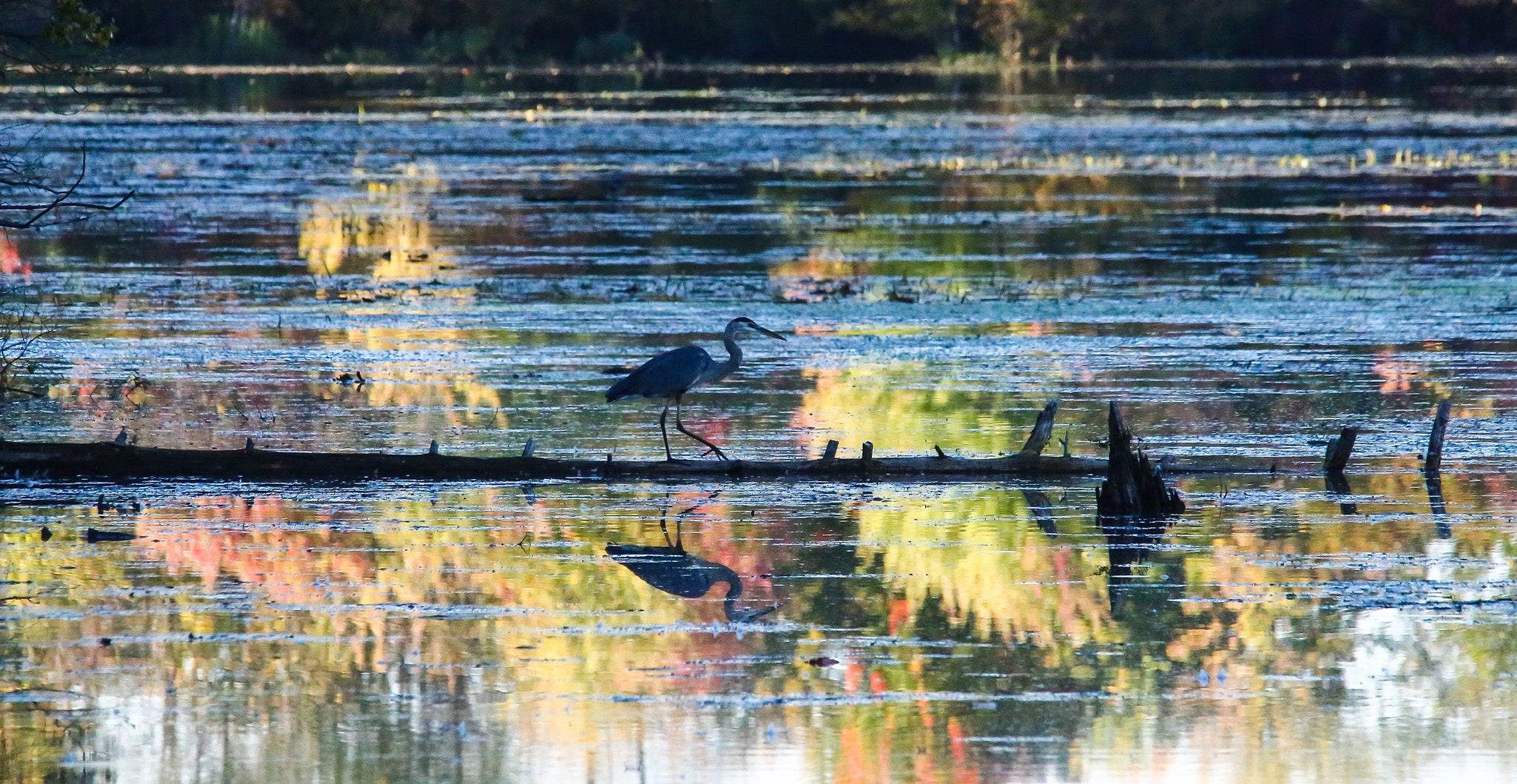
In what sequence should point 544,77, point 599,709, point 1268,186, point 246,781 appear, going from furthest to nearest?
1. point 544,77
2. point 1268,186
3. point 599,709
4. point 246,781

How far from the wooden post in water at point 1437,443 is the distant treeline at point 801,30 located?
78.8 meters

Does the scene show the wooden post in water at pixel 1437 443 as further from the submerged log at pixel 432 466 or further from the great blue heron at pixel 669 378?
the great blue heron at pixel 669 378

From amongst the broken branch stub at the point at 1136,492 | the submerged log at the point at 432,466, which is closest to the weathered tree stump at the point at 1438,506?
the broken branch stub at the point at 1136,492

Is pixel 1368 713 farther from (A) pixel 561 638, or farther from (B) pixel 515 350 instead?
(B) pixel 515 350

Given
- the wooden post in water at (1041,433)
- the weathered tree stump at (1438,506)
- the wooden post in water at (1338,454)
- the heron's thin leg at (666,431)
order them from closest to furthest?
the weathered tree stump at (1438,506) → the wooden post in water at (1041,433) → the wooden post in water at (1338,454) → the heron's thin leg at (666,431)

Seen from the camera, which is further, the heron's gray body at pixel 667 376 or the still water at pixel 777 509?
the heron's gray body at pixel 667 376

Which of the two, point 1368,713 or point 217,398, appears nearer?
point 1368,713

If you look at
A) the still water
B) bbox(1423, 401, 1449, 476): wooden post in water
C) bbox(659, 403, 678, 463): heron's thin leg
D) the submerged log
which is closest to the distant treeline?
the still water

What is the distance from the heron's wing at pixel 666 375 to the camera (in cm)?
1355

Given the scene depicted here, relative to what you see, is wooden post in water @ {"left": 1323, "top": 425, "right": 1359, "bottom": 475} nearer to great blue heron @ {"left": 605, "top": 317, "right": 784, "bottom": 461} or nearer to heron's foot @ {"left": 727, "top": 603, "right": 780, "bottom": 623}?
great blue heron @ {"left": 605, "top": 317, "right": 784, "bottom": 461}

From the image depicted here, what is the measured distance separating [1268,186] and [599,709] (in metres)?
25.9

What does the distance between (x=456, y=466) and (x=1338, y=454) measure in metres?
4.92

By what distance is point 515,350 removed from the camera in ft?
59.6

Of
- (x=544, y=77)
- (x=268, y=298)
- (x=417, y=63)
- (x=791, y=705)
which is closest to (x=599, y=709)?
(x=791, y=705)
